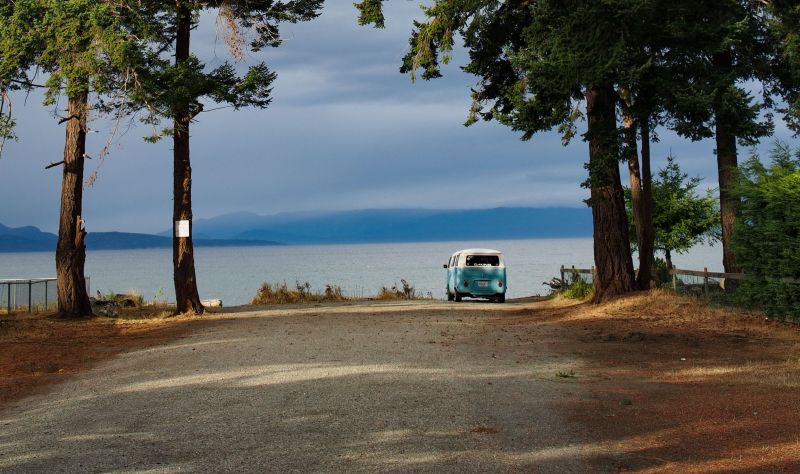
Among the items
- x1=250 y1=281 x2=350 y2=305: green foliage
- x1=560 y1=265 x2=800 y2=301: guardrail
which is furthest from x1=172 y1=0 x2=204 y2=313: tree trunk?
x1=560 y1=265 x2=800 y2=301: guardrail

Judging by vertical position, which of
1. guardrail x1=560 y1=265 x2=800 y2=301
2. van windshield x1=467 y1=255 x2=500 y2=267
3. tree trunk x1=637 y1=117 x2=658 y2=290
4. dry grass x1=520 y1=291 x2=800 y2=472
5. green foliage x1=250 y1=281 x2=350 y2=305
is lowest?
dry grass x1=520 y1=291 x2=800 y2=472

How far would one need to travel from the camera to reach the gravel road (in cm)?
687

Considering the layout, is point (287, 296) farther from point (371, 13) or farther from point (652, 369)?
point (652, 369)

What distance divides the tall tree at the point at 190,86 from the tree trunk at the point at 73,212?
2.68 metres

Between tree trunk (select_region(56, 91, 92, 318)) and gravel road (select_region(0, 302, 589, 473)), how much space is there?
29.5 feet

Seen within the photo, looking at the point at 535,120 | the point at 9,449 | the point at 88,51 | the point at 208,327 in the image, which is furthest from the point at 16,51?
the point at 9,449

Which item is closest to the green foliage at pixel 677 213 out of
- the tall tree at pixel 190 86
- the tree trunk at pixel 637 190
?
the tree trunk at pixel 637 190

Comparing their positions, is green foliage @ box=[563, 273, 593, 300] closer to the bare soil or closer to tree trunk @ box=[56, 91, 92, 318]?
the bare soil

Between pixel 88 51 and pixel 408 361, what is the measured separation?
45.4 ft

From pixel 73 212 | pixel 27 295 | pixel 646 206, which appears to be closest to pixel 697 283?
pixel 646 206

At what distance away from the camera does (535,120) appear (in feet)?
74.2

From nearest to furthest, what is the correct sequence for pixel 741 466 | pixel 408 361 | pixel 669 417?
pixel 741 466 < pixel 669 417 < pixel 408 361

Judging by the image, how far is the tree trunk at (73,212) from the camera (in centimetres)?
2369

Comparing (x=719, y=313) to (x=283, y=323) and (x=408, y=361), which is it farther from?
(x=283, y=323)
